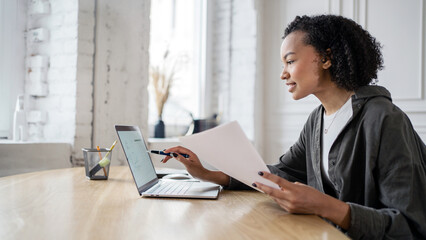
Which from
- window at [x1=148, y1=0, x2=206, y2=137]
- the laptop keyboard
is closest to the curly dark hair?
the laptop keyboard

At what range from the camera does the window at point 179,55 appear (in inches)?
125


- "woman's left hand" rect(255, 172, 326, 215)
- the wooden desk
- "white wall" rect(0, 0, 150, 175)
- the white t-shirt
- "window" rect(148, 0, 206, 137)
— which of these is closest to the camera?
the wooden desk

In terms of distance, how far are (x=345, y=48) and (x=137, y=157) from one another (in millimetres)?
834

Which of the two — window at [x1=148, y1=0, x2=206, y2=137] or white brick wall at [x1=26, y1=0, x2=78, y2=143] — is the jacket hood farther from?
window at [x1=148, y1=0, x2=206, y2=137]

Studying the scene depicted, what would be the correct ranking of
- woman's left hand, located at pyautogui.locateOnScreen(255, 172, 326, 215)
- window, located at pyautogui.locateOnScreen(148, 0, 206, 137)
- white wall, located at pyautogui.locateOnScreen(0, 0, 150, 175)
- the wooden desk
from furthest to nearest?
window, located at pyautogui.locateOnScreen(148, 0, 206, 137) → white wall, located at pyautogui.locateOnScreen(0, 0, 150, 175) → woman's left hand, located at pyautogui.locateOnScreen(255, 172, 326, 215) → the wooden desk

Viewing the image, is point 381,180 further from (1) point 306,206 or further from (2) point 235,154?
(2) point 235,154

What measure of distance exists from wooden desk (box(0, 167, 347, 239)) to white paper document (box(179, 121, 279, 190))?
0.10 metres

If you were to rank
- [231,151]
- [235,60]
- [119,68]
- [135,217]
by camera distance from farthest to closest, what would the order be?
[235,60], [119,68], [231,151], [135,217]

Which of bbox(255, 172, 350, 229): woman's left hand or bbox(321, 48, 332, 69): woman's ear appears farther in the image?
bbox(321, 48, 332, 69): woman's ear

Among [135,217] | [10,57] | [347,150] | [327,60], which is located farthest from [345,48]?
[10,57]

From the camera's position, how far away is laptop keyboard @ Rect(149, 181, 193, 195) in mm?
1153

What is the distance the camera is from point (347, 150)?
1.14 meters

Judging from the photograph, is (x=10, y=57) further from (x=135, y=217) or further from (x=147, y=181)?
(x=135, y=217)

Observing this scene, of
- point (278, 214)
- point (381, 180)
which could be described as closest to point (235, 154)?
point (278, 214)
